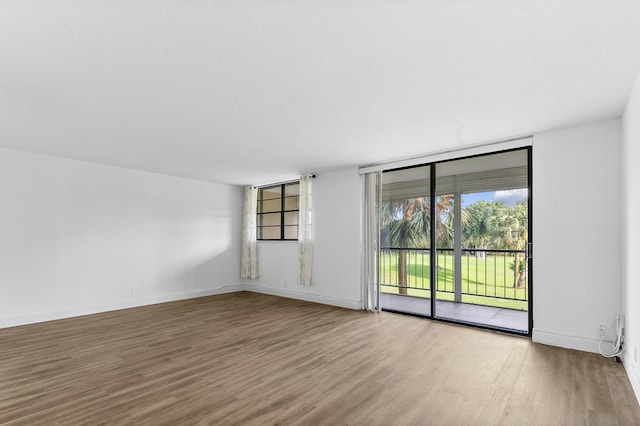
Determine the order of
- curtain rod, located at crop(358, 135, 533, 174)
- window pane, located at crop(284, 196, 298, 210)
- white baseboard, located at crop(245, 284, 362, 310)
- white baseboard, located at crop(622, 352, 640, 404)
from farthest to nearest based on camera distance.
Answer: window pane, located at crop(284, 196, 298, 210) < white baseboard, located at crop(245, 284, 362, 310) < curtain rod, located at crop(358, 135, 533, 174) < white baseboard, located at crop(622, 352, 640, 404)

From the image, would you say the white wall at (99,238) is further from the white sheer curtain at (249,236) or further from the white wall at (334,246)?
the white wall at (334,246)

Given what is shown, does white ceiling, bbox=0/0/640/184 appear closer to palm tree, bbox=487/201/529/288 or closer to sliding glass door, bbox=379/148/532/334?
sliding glass door, bbox=379/148/532/334

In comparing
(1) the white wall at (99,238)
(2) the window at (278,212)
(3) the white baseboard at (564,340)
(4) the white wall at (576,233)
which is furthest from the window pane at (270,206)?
(3) the white baseboard at (564,340)

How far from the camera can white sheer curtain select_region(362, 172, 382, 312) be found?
522 cm

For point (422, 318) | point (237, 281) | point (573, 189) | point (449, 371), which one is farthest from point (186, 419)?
point (237, 281)

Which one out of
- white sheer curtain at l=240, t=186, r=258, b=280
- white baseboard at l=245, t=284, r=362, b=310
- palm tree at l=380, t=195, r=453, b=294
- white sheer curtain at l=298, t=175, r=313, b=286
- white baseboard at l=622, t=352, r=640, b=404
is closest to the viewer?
white baseboard at l=622, t=352, r=640, b=404

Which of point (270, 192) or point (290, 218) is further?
point (270, 192)

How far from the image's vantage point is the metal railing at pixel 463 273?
17.8ft

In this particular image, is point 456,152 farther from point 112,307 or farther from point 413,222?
point 112,307

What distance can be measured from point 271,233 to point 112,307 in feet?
10.4

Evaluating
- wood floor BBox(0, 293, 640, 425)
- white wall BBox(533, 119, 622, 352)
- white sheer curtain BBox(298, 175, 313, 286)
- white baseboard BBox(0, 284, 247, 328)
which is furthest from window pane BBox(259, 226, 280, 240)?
white wall BBox(533, 119, 622, 352)

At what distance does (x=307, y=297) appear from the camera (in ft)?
19.9

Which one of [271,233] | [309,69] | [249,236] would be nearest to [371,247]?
[271,233]

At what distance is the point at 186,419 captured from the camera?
208 cm
